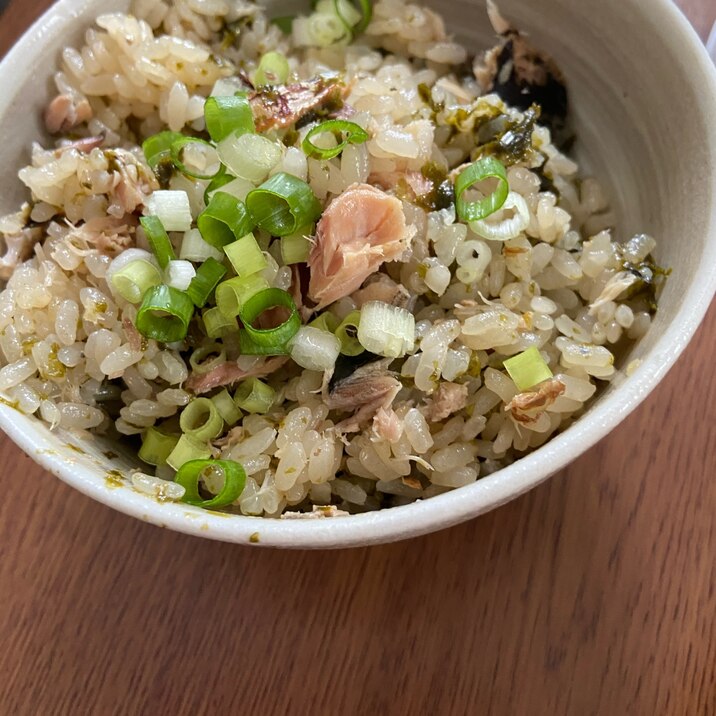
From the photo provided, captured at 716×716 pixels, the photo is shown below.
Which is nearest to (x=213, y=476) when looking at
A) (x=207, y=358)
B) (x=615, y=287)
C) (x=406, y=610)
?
(x=207, y=358)

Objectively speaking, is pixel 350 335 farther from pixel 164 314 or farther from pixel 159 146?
pixel 159 146

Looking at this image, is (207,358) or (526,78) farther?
(526,78)

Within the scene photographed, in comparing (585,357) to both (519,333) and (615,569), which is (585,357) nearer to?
(519,333)

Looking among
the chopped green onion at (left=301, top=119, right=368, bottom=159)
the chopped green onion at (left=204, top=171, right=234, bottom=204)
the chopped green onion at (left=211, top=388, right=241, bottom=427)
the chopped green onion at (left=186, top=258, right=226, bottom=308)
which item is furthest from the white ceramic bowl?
the chopped green onion at (left=301, top=119, right=368, bottom=159)

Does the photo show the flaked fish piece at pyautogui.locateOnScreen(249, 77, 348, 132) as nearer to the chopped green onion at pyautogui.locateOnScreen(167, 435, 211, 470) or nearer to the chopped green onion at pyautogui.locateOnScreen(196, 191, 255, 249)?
the chopped green onion at pyautogui.locateOnScreen(196, 191, 255, 249)

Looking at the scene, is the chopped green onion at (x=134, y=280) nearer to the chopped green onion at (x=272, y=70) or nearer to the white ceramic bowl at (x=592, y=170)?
the white ceramic bowl at (x=592, y=170)

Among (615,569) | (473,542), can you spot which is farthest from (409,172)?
(615,569)
